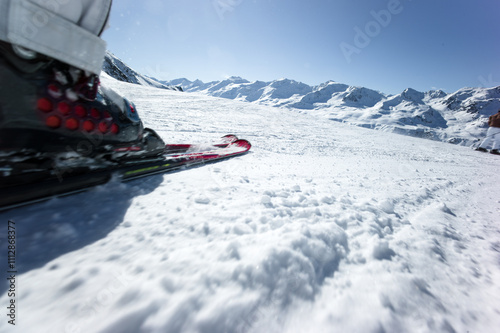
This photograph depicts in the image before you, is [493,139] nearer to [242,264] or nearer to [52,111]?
[242,264]

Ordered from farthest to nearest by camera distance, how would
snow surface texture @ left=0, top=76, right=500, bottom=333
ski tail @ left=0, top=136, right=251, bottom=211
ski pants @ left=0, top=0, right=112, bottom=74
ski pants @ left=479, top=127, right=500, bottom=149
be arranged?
1. ski pants @ left=479, top=127, right=500, bottom=149
2. ski tail @ left=0, top=136, right=251, bottom=211
3. ski pants @ left=0, top=0, right=112, bottom=74
4. snow surface texture @ left=0, top=76, right=500, bottom=333

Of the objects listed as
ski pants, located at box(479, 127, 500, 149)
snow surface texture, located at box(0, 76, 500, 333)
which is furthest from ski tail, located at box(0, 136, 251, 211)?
ski pants, located at box(479, 127, 500, 149)

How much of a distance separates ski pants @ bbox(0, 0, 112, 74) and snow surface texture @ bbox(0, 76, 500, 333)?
4.16 feet

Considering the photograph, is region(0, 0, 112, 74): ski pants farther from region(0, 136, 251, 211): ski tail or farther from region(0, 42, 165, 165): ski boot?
region(0, 136, 251, 211): ski tail

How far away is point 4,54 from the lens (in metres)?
1.52

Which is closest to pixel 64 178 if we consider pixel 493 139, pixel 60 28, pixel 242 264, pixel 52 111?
pixel 52 111

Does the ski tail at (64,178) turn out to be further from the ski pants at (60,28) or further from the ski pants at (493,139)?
the ski pants at (493,139)

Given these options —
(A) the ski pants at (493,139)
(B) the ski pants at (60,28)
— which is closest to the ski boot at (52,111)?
(B) the ski pants at (60,28)

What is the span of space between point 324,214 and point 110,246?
193cm

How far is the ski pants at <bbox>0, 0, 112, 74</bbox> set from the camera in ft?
4.71

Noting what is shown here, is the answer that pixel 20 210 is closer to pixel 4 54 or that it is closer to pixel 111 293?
pixel 4 54

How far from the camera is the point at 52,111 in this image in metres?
1.87

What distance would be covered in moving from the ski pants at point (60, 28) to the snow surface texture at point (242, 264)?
4.16 ft

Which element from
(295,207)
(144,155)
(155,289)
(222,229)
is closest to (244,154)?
(144,155)
